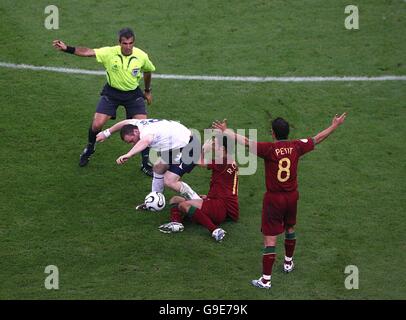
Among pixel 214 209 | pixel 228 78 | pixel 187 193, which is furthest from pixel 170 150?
pixel 228 78

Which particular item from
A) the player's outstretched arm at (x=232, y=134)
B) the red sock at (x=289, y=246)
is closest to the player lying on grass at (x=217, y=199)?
the red sock at (x=289, y=246)

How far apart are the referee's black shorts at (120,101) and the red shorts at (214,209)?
91.1 inches

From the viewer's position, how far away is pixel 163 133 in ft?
43.1

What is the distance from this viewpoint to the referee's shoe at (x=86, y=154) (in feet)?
48.1

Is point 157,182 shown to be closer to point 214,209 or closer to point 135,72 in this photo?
point 214,209

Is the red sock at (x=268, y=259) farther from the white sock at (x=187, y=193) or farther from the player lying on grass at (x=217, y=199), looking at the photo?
the white sock at (x=187, y=193)

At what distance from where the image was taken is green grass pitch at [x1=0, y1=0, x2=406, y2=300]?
12.0 m

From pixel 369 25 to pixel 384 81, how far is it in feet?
6.99

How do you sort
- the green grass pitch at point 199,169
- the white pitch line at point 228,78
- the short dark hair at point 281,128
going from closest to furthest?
the short dark hair at point 281,128
the green grass pitch at point 199,169
the white pitch line at point 228,78

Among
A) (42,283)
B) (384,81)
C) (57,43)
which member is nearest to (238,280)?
(42,283)

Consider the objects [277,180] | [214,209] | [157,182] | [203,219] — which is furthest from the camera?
[157,182]

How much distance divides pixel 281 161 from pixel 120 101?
3882 mm

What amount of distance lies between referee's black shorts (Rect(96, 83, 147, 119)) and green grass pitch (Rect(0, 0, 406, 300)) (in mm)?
1037

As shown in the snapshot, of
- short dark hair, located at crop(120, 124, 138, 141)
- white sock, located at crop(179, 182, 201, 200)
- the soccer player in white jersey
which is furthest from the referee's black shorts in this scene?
white sock, located at crop(179, 182, 201, 200)
